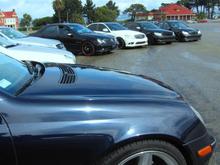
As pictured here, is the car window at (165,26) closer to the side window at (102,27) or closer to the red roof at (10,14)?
the side window at (102,27)

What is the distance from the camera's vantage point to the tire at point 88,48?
1819 cm

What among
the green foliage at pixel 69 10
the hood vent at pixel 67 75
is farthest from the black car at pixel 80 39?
the green foliage at pixel 69 10

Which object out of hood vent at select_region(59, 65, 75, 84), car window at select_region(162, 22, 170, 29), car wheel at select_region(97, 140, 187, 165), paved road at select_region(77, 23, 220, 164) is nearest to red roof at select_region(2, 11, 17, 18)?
car window at select_region(162, 22, 170, 29)

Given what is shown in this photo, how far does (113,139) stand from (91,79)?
838 millimetres

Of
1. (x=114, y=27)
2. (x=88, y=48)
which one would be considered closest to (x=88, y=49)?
(x=88, y=48)

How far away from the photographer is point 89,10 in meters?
96.3

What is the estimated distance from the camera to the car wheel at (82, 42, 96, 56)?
1818cm

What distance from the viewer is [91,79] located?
3.85 metres

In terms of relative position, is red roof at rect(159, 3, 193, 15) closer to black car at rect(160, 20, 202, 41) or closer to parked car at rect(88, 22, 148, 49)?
black car at rect(160, 20, 202, 41)

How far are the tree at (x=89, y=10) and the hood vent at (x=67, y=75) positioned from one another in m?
88.5

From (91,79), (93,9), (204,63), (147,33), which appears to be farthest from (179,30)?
(93,9)

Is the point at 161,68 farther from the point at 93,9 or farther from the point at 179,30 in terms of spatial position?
the point at 93,9

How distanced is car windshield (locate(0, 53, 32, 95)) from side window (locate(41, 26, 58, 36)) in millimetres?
15103

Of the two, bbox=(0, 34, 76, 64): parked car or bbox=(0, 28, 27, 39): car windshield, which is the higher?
bbox=(0, 28, 27, 39): car windshield
